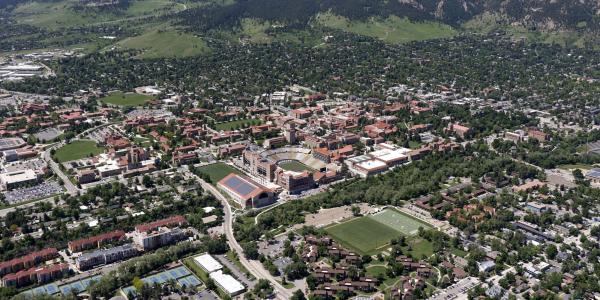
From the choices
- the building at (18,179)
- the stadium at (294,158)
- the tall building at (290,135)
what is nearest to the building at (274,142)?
the tall building at (290,135)

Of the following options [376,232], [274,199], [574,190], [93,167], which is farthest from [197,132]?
[574,190]

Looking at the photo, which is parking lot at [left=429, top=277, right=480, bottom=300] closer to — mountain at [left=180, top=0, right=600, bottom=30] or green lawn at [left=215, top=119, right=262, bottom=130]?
green lawn at [left=215, top=119, right=262, bottom=130]

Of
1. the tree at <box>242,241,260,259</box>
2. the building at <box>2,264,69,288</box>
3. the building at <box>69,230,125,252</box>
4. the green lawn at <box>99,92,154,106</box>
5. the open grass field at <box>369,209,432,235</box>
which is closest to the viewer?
the building at <box>2,264,69,288</box>

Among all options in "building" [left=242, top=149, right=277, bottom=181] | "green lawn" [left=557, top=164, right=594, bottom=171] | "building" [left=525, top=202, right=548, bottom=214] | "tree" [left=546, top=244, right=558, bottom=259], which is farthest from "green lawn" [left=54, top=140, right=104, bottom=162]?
"green lawn" [left=557, top=164, right=594, bottom=171]

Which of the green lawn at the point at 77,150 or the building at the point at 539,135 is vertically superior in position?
the building at the point at 539,135

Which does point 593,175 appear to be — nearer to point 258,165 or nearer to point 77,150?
point 258,165

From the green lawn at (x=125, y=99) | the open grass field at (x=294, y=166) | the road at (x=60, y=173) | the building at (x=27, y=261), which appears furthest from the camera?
the green lawn at (x=125, y=99)

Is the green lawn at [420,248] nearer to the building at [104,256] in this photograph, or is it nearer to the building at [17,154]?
the building at [104,256]
